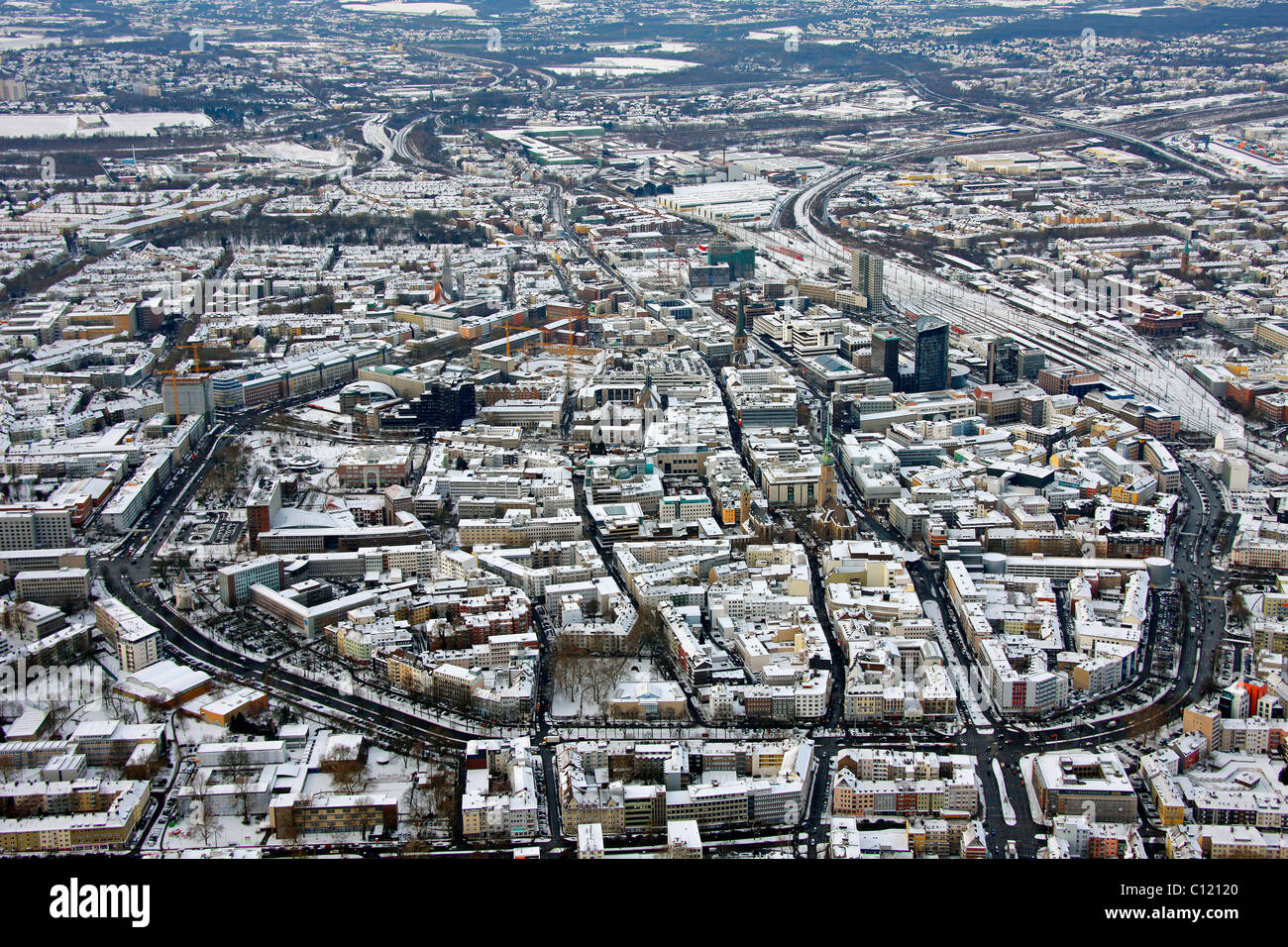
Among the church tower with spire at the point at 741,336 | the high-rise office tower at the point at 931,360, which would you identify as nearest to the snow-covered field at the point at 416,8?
the church tower with spire at the point at 741,336

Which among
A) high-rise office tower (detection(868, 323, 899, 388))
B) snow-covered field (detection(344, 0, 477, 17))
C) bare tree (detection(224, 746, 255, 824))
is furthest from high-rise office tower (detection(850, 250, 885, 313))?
snow-covered field (detection(344, 0, 477, 17))

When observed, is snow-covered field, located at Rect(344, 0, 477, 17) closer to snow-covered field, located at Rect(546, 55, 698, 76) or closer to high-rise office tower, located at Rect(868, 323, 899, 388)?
snow-covered field, located at Rect(546, 55, 698, 76)

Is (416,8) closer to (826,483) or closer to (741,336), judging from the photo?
(741,336)

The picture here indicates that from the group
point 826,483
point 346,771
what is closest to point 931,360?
point 826,483

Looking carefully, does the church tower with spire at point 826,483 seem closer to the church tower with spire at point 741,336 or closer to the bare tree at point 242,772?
the church tower with spire at point 741,336

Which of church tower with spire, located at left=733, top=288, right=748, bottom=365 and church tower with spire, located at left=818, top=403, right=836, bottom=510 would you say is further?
church tower with spire, located at left=733, top=288, right=748, bottom=365

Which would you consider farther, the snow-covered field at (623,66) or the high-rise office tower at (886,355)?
the snow-covered field at (623,66)

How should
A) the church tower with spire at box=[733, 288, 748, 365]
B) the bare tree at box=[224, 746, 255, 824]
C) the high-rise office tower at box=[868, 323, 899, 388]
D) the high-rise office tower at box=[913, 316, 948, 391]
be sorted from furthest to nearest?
the church tower with spire at box=[733, 288, 748, 365]
the high-rise office tower at box=[868, 323, 899, 388]
the high-rise office tower at box=[913, 316, 948, 391]
the bare tree at box=[224, 746, 255, 824]

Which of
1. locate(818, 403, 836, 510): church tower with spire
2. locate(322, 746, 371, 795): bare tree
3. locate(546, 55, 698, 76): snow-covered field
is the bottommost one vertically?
locate(322, 746, 371, 795): bare tree

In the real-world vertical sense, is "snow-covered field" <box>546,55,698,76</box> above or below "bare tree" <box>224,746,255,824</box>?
above

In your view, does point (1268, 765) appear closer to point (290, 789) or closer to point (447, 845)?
point (447, 845)

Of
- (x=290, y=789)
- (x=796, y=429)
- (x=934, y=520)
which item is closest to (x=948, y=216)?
(x=796, y=429)
